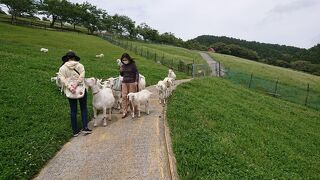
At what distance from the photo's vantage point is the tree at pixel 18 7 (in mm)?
81869

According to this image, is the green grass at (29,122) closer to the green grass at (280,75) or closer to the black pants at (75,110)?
the black pants at (75,110)

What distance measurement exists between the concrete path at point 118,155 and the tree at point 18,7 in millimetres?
77913

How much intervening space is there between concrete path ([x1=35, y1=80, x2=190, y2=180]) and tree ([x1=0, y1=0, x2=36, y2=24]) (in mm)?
77913

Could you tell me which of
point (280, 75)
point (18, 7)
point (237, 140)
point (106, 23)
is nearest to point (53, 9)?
point (18, 7)

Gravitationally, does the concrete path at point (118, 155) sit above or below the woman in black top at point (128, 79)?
below

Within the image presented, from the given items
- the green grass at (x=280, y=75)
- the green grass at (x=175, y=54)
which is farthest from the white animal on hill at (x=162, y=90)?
the green grass at (x=175, y=54)

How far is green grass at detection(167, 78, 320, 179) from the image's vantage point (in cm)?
930

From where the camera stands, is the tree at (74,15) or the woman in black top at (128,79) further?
→ the tree at (74,15)

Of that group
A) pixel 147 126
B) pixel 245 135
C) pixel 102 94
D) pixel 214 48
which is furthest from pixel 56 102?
pixel 214 48

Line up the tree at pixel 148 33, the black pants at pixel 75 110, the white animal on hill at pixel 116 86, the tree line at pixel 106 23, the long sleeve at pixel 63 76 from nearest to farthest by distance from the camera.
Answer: the long sleeve at pixel 63 76 < the black pants at pixel 75 110 < the white animal on hill at pixel 116 86 < the tree line at pixel 106 23 < the tree at pixel 148 33

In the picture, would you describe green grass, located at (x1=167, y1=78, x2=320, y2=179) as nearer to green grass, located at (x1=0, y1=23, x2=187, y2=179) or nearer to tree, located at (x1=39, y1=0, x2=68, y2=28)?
green grass, located at (x1=0, y1=23, x2=187, y2=179)

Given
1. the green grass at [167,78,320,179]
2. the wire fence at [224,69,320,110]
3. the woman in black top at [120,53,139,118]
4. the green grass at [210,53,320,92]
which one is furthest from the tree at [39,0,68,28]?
the woman in black top at [120,53,139,118]

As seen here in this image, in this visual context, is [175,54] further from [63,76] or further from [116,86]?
[63,76]

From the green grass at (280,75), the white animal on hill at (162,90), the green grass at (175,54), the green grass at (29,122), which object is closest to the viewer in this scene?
the green grass at (29,122)
